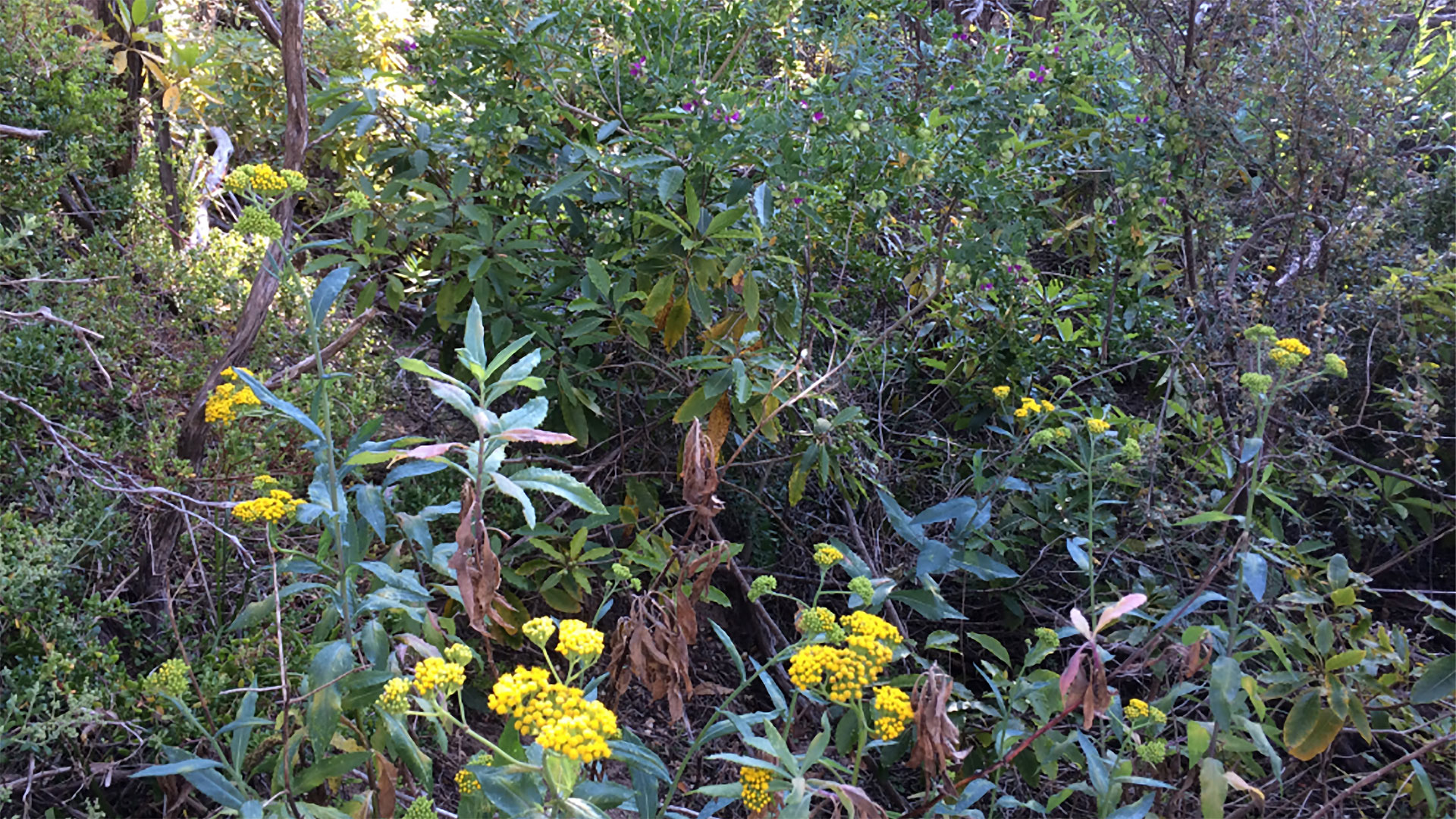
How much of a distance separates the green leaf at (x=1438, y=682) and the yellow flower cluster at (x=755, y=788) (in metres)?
1.32

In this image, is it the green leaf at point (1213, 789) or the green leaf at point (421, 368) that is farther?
the green leaf at point (1213, 789)

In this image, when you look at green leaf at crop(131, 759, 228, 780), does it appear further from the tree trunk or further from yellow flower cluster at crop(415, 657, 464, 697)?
the tree trunk

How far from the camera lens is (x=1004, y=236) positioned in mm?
2699

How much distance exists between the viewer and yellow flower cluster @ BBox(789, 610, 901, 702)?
4.57 feet

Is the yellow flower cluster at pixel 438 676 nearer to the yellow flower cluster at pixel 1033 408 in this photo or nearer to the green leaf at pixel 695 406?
the green leaf at pixel 695 406

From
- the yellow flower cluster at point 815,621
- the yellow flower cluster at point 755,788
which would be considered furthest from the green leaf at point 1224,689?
the yellow flower cluster at point 755,788

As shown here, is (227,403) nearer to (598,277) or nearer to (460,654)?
(460,654)

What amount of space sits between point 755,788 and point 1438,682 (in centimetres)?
138

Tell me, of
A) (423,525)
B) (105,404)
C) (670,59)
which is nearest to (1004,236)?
(670,59)

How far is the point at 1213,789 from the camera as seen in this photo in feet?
5.70

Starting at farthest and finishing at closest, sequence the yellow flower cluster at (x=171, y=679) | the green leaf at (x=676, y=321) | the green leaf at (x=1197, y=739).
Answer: the green leaf at (x=676, y=321) → the green leaf at (x=1197, y=739) → the yellow flower cluster at (x=171, y=679)

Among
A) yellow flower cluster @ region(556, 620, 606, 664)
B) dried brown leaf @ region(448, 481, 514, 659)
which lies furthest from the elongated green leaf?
yellow flower cluster @ region(556, 620, 606, 664)

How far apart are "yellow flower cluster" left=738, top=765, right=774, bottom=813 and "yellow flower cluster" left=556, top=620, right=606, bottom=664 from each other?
0.33 metres

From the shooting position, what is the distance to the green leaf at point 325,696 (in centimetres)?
143
